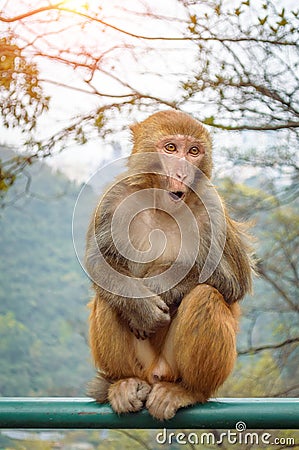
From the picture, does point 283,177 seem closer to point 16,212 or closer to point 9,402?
point 16,212

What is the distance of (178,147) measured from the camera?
2.79m

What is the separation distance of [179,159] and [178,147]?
0.29ft

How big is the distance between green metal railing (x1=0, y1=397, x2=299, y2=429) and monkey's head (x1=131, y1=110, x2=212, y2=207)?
87cm

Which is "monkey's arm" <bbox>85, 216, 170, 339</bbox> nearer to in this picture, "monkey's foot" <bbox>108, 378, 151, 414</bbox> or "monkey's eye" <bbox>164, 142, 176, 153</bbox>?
"monkey's foot" <bbox>108, 378, 151, 414</bbox>

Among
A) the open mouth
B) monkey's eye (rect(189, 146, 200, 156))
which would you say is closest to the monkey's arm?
the open mouth

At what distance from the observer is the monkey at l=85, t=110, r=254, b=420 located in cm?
265

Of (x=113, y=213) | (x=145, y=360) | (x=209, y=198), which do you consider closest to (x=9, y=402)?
(x=145, y=360)

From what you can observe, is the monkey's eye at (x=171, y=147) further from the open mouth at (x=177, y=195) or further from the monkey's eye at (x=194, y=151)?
the open mouth at (x=177, y=195)

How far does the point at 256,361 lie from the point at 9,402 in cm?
300

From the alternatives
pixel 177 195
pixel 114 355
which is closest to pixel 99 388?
pixel 114 355

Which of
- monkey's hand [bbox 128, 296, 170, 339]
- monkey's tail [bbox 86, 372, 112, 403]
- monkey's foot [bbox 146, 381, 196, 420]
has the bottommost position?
monkey's foot [bbox 146, 381, 196, 420]

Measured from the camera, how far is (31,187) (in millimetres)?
5113

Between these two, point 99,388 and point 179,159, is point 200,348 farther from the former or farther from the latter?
point 179,159

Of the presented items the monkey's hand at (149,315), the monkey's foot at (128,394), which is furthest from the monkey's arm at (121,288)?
the monkey's foot at (128,394)
